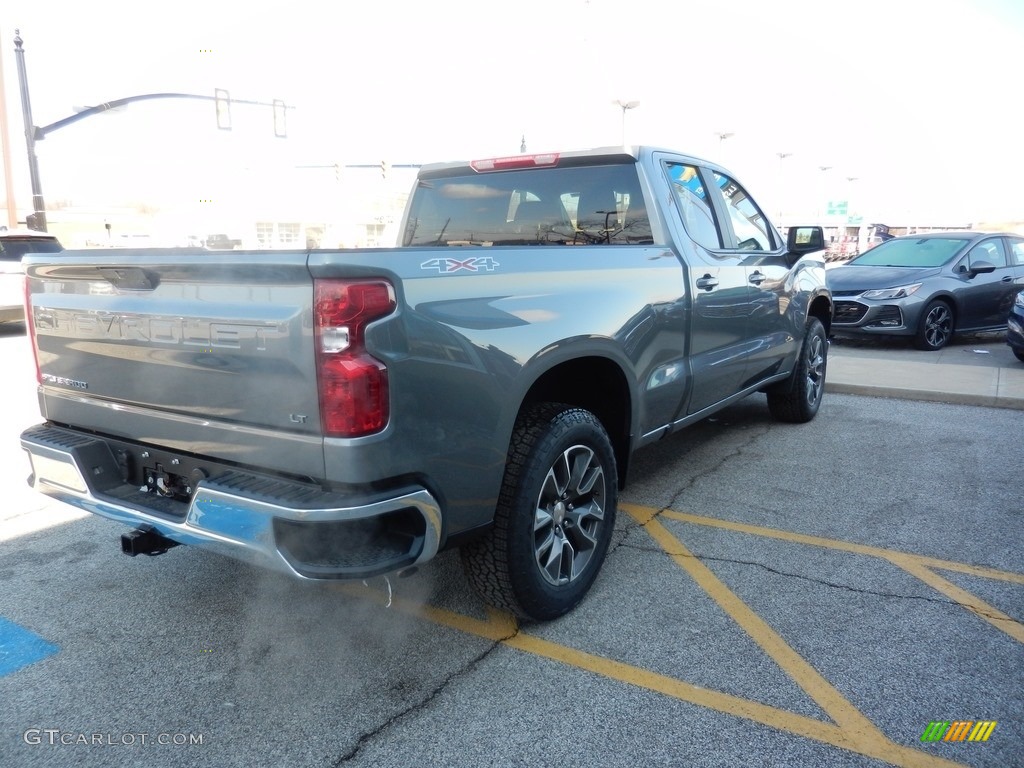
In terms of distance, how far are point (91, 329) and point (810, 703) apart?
2931mm

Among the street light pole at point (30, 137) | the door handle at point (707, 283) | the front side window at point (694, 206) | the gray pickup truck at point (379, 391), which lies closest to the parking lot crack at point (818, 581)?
the gray pickup truck at point (379, 391)

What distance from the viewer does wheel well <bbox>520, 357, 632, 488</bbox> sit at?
11.3 ft

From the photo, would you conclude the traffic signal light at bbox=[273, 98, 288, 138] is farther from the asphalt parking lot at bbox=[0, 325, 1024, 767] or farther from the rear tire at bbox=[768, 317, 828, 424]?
the asphalt parking lot at bbox=[0, 325, 1024, 767]

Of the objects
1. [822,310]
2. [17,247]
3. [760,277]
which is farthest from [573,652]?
[17,247]

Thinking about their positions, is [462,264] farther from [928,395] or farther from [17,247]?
[17,247]

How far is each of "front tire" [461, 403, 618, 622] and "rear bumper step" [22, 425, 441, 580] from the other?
426mm

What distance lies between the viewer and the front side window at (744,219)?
4945 millimetres

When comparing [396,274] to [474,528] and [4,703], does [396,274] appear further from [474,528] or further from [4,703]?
[4,703]

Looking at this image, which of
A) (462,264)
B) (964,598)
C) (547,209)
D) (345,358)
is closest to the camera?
(345,358)

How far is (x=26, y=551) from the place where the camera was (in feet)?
12.5

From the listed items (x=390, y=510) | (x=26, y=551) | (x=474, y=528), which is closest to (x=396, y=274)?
(x=390, y=510)

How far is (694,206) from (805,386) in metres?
2.40

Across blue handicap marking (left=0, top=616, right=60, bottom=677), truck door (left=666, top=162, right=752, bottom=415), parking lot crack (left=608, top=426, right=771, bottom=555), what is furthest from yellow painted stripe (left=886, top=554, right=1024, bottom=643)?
blue handicap marking (left=0, top=616, right=60, bottom=677)

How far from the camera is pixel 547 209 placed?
13.9 ft
